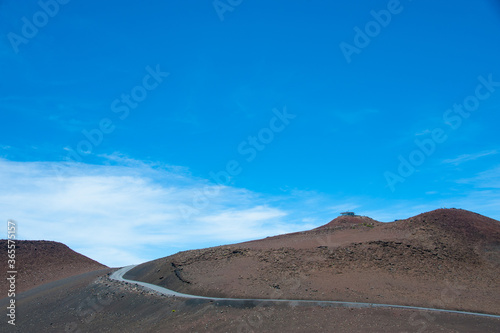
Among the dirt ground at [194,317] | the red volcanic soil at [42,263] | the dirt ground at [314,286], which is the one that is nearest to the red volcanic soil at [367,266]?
the dirt ground at [314,286]

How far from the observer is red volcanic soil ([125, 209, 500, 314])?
22.5m

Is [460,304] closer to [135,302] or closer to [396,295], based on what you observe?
[396,295]

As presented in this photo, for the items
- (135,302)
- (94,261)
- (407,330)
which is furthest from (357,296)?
(94,261)

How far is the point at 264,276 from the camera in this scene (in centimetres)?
2509

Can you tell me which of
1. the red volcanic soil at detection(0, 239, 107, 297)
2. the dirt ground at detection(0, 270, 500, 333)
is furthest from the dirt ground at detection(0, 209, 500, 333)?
the red volcanic soil at detection(0, 239, 107, 297)

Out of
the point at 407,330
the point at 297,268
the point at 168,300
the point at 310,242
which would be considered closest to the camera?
the point at 407,330

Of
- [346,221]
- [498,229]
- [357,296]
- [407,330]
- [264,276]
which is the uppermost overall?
[346,221]

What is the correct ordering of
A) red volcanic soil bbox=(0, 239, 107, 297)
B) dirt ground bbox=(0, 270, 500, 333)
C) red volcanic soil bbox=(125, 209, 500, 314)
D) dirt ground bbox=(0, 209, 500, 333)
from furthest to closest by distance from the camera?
red volcanic soil bbox=(0, 239, 107, 297) → red volcanic soil bbox=(125, 209, 500, 314) → dirt ground bbox=(0, 209, 500, 333) → dirt ground bbox=(0, 270, 500, 333)

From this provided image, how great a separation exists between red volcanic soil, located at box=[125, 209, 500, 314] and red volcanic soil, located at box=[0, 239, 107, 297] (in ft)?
56.2

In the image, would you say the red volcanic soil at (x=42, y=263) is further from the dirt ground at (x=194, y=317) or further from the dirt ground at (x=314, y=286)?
the dirt ground at (x=194, y=317)

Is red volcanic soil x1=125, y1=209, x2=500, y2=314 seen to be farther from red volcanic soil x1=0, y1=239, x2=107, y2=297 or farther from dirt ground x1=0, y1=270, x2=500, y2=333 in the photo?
red volcanic soil x1=0, y1=239, x2=107, y2=297

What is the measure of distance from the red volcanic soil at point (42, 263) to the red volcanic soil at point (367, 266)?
17.1 metres

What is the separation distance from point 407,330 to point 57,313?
22.4m

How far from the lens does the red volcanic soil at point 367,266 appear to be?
22469 millimetres
